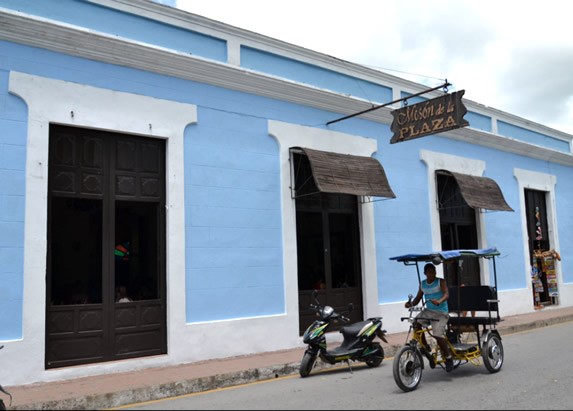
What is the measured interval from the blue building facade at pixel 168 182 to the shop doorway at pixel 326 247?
0.25 ft

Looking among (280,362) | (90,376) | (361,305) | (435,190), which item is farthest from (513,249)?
(90,376)

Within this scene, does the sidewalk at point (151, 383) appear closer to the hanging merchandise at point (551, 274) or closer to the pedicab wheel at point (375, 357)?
the pedicab wheel at point (375, 357)

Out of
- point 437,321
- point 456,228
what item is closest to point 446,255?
point 437,321

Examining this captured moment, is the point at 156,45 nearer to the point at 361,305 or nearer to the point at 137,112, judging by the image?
the point at 137,112

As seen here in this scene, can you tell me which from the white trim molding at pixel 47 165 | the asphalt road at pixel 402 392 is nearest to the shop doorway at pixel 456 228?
the asphalt road at pixel 402 392

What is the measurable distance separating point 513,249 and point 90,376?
12.6 metres

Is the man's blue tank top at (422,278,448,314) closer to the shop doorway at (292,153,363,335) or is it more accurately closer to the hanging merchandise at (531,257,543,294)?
the shop doorway at (292,153,363,335)

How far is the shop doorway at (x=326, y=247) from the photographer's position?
11.3 metres

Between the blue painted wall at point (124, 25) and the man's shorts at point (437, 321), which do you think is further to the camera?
the blue painted wall at point (124, 25)

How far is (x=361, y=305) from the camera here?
12.1 metres

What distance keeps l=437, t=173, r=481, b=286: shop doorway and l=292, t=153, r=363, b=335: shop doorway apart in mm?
3236

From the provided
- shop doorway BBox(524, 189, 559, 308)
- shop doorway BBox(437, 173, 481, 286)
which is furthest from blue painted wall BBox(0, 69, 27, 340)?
shop doorway BBox(524, 189, 559, 308)

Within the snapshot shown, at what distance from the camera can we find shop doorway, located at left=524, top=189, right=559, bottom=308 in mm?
17375

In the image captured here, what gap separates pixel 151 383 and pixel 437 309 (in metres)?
4.13
